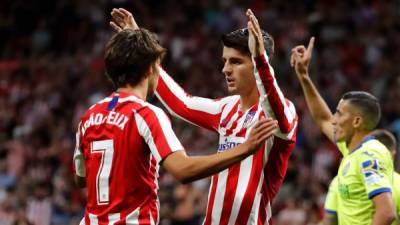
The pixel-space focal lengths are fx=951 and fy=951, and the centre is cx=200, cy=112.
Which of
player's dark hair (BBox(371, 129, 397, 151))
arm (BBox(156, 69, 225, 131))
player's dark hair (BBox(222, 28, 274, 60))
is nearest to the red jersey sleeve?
player's dark hair (BBox(222, 28, 274, 60))

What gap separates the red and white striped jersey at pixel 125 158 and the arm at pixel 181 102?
3.65 feet

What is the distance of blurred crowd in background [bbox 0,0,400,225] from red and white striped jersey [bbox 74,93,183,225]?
6247 mm

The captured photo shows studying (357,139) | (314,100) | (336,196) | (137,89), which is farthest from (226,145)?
(336,196)

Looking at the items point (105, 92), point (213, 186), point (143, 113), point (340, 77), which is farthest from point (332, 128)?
point (105, 92)

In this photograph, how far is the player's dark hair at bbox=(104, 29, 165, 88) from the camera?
5.18 meters

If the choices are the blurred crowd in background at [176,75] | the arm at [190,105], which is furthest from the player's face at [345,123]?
the blurred crowd in background at [176,75]

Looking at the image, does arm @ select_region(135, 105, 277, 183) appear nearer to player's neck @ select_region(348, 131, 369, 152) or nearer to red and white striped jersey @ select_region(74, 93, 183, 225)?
red and white striped jersey @ select_region(74, 93, 183, 225)

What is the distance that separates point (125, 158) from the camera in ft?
16.9

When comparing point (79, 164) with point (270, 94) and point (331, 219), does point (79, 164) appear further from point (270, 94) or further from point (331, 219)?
point (331, 219)

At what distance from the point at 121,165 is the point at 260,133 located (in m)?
0.78

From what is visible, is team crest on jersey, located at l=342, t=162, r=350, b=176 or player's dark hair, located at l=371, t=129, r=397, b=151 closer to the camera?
team crest on jersey, located at l=342, t=162, r=350, b=176

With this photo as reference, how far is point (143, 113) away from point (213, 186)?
114 cm

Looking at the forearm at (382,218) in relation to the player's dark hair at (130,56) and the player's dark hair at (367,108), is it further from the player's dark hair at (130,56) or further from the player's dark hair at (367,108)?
the player's dark hair at (130,56)

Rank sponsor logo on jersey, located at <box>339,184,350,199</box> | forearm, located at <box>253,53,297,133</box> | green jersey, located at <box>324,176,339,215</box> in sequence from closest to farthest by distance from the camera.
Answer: forearm, located at <box>253,53,297,133</box> → sponsor logo on jersey, located at <box>339,184,350,199</box> → green jersey, located at <box>324,176,339,215</box>
